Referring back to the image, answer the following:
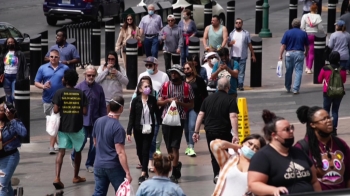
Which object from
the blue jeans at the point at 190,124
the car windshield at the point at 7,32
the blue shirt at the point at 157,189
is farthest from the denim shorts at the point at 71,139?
the car windshield at the point at 7,32

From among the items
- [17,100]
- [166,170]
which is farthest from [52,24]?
[166,170]

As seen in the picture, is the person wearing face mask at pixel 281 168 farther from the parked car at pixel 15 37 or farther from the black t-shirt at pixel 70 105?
the parked car at pixel 15 37

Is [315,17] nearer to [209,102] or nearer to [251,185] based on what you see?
[209,102]

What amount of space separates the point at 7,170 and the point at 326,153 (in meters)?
4.41

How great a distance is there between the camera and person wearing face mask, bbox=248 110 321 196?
766cm

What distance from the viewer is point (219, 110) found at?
12.4m

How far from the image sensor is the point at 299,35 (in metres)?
19.7

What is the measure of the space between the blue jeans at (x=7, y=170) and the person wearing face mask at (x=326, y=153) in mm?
4170

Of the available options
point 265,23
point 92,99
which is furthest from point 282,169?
point 265,23

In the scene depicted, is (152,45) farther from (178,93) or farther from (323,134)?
(323,134)

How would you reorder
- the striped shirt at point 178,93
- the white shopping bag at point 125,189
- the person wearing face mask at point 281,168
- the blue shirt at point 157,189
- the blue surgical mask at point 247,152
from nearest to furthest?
the person wearing face mask at point 281,168, the blue surgical mask at point 247,152, the blue shirt at point 157,189, the white shopping bag at point 125,189, the striped shirt at point 178,93

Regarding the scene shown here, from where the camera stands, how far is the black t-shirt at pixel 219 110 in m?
12.4

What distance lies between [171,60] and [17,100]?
7179 millimetres


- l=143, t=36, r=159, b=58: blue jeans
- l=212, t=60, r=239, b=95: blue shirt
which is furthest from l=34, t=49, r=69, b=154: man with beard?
l=143, t=36, r=159, b=58: blue jeans
